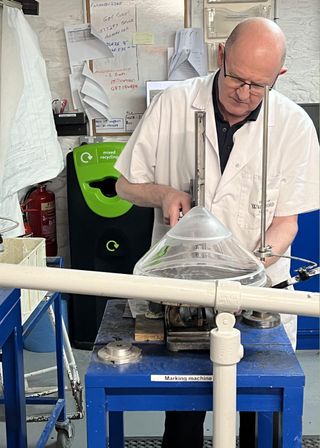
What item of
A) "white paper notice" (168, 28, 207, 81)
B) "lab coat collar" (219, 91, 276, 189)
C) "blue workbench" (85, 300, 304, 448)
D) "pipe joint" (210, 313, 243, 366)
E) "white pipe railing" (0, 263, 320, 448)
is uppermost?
"white paper notice" (168, 28, 207, 81)

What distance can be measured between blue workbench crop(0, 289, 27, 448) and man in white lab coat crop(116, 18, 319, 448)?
1.43ft

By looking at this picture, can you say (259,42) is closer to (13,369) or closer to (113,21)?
(13,369)

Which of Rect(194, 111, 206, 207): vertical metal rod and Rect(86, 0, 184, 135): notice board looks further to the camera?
Rect(86, 0, 184, 135): notice board

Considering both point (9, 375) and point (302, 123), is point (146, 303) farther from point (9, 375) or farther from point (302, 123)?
point (302, 123)

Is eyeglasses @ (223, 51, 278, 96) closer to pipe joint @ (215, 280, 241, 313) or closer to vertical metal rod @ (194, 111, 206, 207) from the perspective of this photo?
vertical metal rod @ (194, 111, 206, 207)

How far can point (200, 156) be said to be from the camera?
1.28 m

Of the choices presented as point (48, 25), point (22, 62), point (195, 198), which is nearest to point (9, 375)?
point (195, 198)

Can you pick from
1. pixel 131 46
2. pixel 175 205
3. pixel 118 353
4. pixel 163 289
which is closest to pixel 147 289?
pixel 163 289

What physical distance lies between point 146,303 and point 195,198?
302 mm

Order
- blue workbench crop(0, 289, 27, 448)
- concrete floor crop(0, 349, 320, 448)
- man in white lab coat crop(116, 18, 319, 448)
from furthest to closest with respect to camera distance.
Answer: concrete floor crop(0, 349, 320, 448) < man in white lab coat crop(116, 18, 319, 448) < blue workbench crop(0, 289, 27, 448)

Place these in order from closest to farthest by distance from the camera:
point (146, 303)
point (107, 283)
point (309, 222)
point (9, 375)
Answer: point (107, 283), point (146, 303), point (9, 375), point (309, 222)

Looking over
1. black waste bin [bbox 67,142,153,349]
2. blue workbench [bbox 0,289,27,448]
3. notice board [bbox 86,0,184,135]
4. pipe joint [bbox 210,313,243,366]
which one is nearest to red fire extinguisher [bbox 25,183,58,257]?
black waste bin [bbox 67,142,153,349]

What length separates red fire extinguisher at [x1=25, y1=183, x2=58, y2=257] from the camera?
3.15 metres

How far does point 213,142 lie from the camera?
171cm
